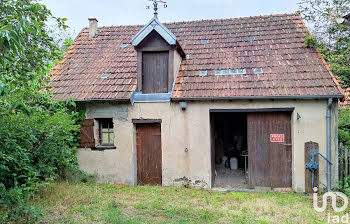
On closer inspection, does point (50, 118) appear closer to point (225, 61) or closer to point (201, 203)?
point (201, 203)

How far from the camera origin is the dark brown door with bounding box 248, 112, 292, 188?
8.66m

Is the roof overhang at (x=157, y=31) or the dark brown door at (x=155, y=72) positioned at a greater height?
the roof overhang at (x=157, y=31)

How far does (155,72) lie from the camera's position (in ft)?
31.4

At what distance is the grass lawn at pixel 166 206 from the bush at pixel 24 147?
0.82 meters

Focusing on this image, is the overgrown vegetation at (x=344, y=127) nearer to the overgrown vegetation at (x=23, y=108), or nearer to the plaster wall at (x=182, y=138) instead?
the plaster wall at (x=182, y=138)

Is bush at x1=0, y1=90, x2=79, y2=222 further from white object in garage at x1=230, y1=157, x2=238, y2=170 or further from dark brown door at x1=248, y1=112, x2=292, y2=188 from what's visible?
white object in garage at x1=230, y1=157, x2=238, y2=170

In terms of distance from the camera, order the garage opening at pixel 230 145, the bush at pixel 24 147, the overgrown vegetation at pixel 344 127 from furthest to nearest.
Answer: the garage opening at pixel 230 145 → the overgrown vegetation at pixel 344 127 → the bush at pixel 24 147

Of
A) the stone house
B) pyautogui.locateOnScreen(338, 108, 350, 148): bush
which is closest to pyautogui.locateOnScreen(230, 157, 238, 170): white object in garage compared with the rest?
the stone house

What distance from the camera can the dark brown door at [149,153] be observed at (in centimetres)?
940

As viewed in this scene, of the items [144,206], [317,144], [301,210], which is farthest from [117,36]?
[301,210]

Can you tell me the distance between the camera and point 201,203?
747 cm

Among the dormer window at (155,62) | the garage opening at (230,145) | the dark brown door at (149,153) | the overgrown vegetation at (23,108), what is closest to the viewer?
the overgrown vegetation at (23,108)

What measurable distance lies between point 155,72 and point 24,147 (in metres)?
4.85

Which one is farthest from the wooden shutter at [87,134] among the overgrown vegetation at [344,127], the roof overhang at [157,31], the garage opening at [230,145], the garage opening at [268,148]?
the overgrown vegetation at [344,127]
